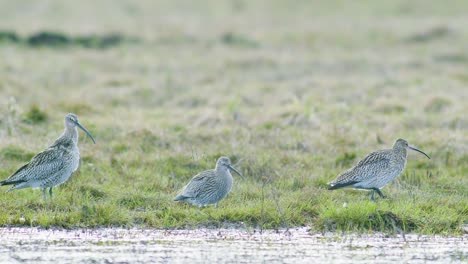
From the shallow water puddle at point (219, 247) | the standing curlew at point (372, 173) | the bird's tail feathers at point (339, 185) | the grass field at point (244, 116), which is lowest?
the grass field at point (244, 116)

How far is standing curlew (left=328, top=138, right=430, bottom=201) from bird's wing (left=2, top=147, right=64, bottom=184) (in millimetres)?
3237

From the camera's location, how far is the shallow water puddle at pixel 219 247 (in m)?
8.82

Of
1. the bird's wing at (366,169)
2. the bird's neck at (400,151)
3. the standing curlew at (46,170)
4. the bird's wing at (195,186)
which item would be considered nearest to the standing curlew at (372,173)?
the bird's wing at (366,169)

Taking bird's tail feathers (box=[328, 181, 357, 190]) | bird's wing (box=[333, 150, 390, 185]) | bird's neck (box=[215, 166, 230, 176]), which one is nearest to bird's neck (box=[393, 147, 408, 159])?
bird's wing (box=[333, 150, 390, 185])

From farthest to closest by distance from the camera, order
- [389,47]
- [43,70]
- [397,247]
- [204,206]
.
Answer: [389,47] → [43,70] → [204,206] → [397,247]

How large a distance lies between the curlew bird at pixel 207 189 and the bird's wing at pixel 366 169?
1.34 metres

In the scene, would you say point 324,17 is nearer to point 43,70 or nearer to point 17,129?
point 43,70

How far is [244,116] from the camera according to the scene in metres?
17.2

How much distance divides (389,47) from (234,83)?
31.1 ft

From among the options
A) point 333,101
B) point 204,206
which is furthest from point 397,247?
point 333,101

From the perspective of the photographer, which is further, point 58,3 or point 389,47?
point 58,3

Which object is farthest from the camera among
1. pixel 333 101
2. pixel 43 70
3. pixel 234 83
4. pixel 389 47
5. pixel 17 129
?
pixel 389 47

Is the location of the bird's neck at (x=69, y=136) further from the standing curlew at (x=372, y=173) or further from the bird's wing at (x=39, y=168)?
the standing curlew at (x=372, y=173)

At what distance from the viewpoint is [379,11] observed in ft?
139
